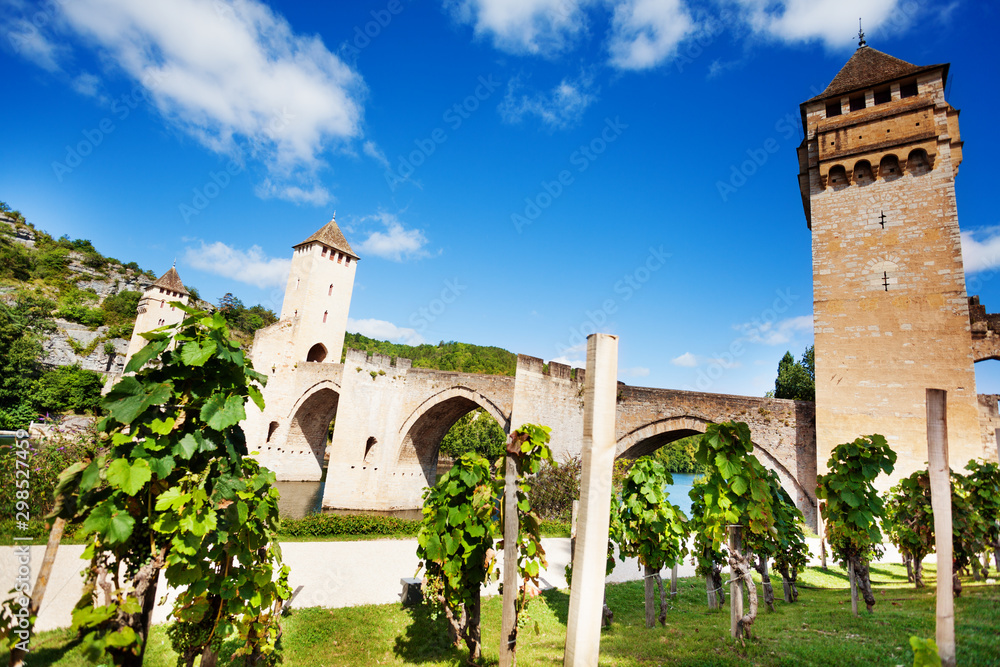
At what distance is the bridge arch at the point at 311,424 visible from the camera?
22875 mm

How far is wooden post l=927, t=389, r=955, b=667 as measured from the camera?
2756 mm

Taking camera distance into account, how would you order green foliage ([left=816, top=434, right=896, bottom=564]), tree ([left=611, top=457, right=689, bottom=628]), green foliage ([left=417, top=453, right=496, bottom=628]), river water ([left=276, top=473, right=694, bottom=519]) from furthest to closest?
river water ([left=276, top=473, right=694, bottom=519])
tree ([left=611, top=457, right=689, bottom=628])
green foliage ([left=816, top=434, right=896, bottom=564])
green foliage ([left=417, top=453, right=496, bottom=628])

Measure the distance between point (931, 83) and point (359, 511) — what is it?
22.2 m

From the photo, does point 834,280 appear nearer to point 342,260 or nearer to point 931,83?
point 931,83

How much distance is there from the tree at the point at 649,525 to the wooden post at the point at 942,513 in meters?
3.31

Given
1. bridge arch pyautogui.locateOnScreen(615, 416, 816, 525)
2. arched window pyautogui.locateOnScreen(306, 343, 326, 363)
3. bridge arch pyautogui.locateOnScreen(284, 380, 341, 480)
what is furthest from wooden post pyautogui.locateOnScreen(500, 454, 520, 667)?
arched window pyautogui.locateOnScreen(306, 343, 326, 363)

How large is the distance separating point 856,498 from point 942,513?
3.69 meters

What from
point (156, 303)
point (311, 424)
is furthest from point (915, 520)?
point (156, 303)

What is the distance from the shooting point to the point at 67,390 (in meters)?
37.9

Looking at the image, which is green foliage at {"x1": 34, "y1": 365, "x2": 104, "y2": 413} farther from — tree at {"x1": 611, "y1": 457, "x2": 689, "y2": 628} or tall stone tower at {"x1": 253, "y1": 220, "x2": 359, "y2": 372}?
tree at {"x1": 611, "y1": 457, "x2": 689, "y2": 628}

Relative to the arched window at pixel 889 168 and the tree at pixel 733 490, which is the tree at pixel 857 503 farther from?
the arched window at pixel 889 168

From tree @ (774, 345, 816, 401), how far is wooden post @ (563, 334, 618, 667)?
28.7 metres

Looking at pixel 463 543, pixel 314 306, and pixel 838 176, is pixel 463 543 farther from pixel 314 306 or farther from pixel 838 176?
pixel 314 306

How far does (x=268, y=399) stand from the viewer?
2294 cm
